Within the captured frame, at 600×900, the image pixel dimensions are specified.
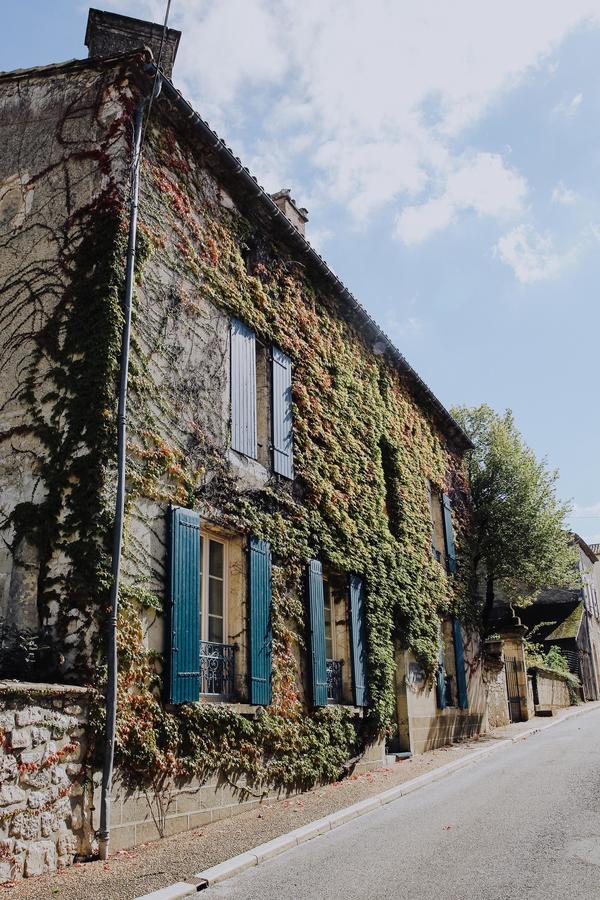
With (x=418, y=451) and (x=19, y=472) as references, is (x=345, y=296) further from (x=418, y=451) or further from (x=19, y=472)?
(x=19, y=472)

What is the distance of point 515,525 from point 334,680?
386 inches

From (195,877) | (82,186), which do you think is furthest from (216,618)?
(82,186)

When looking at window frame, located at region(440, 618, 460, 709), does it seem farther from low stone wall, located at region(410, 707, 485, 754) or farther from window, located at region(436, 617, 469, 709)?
low stone wall, located at region(410, 707, 485, 754)

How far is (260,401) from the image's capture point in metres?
9.66

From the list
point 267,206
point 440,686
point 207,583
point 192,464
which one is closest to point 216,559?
point 207,583

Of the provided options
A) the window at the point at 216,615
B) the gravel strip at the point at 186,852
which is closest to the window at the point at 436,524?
the gravel strip at the point at 186,852

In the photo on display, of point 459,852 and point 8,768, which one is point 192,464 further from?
point 459,852

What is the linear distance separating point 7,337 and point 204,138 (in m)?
3.53

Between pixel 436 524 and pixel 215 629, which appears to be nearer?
Result: pixel 215 629

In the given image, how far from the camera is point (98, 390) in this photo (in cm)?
679

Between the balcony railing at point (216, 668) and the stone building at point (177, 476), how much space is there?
0.03 m

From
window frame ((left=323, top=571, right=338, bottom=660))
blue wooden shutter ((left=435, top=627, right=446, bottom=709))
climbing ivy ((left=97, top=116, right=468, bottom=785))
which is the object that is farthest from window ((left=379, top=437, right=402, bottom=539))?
window frame ((left=323, top=571, right=338, bottom=660))

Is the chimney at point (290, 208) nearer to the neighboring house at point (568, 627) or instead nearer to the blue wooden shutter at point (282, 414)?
the blue wooden shutter at point (282, 414)

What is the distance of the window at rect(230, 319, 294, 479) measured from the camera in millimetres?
8836
